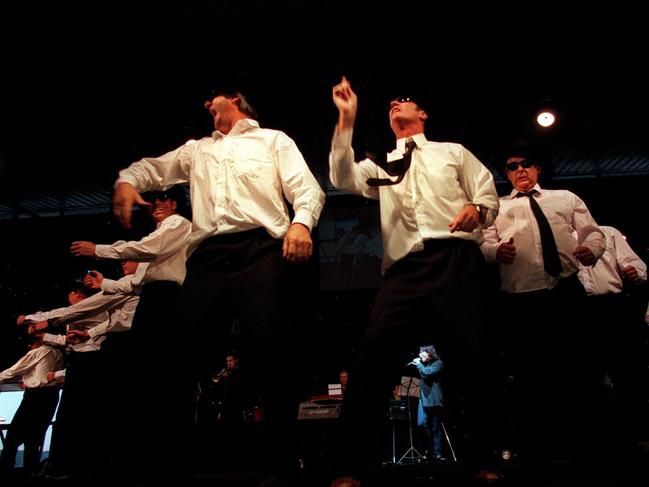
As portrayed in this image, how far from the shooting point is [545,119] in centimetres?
695

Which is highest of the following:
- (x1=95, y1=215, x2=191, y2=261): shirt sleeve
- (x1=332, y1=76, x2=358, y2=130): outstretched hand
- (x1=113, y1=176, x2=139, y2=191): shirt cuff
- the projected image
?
the projected image

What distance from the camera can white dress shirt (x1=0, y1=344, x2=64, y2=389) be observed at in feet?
20.7

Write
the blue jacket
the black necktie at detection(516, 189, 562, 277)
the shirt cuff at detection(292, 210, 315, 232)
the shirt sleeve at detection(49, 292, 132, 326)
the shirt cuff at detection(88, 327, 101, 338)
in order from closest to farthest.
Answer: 1. the shirt cuff at detection(292, 210, 315, 232)
2. the black necktie at detection(516, 189, 562, 277)
3. the shirt cuff at detection(88, 327, 101, 338)
4. the shirt sleeve at detection(49, 292, 132, 326)
5. the blue jacket

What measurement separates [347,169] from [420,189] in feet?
1.25

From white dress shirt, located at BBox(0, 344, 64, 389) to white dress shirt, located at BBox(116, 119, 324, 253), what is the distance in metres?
4.95

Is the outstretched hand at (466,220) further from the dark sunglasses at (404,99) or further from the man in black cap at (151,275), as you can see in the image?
the man in black cap at (151,275)

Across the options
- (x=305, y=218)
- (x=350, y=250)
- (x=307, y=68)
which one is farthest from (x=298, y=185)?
(x=350, y=250)

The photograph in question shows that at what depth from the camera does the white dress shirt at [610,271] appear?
3969mm

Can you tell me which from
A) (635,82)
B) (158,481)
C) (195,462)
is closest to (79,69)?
(195,462)

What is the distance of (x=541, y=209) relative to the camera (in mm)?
3242

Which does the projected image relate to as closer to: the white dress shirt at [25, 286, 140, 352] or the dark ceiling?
the dark ceiling

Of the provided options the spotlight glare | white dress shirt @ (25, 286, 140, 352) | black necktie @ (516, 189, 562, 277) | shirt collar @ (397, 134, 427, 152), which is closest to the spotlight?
the spotlight glare

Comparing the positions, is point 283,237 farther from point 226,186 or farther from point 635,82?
point 635,82

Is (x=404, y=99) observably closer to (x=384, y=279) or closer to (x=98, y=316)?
(x=384, y=279)
